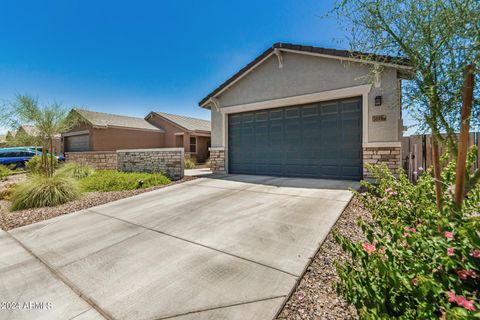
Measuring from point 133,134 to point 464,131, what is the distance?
2128 cm

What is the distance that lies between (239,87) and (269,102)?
5.76 feet

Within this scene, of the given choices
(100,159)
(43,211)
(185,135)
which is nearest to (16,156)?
(100,159)

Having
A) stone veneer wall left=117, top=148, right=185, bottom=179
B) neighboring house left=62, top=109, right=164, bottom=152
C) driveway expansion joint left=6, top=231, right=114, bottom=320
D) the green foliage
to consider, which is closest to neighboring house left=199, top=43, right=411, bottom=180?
stone veneer wall left=117, top=148, right=185, bottom=179

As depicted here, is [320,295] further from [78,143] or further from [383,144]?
[78,143]

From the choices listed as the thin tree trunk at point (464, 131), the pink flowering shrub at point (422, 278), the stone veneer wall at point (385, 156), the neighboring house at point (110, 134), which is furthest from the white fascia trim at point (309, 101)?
→ the neighboring house at point (110, 134)

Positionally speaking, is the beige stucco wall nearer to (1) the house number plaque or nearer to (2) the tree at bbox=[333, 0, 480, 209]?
(1) the house number plaque

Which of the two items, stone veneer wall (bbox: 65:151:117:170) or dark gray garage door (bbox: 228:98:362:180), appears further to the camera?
stone veneer wall (bbox: 65:151:117:170)

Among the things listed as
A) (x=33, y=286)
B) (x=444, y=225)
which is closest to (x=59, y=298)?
(x=33, y=286)

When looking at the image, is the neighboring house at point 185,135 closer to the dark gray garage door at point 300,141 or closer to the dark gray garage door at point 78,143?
the dark gray garage door at point 78,143

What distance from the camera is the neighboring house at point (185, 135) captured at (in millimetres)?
19078

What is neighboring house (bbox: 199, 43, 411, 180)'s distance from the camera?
6.64 m

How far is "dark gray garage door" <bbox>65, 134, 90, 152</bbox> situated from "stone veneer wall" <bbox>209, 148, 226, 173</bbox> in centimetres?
1336

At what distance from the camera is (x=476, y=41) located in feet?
5.97

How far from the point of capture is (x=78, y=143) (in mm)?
18578
